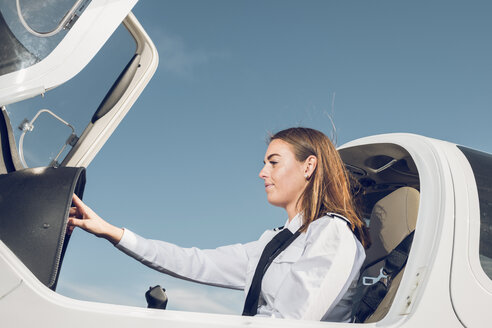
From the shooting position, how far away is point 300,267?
5.55 feet

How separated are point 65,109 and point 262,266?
107 cm

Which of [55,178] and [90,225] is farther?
[90,225]

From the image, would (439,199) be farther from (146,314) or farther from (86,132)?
(86,132)

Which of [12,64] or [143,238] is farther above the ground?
[12,64]

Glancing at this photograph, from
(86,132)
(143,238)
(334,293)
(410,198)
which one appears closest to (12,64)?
(86,132)

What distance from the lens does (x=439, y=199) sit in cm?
159

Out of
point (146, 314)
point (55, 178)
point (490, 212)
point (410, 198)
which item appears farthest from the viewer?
point (410, 198)

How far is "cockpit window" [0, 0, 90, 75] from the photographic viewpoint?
5.11ft

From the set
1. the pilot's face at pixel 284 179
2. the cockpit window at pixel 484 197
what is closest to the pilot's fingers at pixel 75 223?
the pilot's face at pixel 284 179

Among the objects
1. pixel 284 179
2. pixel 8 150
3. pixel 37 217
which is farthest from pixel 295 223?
pixel 8 150

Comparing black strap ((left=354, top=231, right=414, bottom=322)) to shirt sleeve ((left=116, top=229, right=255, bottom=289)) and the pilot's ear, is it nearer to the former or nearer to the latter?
the pilot's ear

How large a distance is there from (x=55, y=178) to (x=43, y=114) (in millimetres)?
457

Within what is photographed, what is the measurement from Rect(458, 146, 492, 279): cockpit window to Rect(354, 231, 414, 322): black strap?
0.34 metres

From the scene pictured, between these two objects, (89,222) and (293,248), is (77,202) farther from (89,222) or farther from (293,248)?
(293,248)
